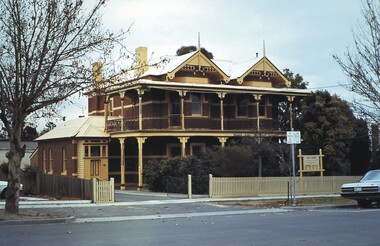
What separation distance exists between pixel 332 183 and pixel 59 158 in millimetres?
20712

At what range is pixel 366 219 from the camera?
16469mm

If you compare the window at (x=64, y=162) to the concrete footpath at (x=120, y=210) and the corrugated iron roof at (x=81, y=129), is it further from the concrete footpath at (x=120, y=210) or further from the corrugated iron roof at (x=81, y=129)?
the concrete footpath at (x=120, y=210)

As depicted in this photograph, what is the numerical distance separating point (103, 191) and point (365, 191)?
37.0ft

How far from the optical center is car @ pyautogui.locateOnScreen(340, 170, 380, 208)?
71.4ft

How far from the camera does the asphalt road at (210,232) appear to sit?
11.9 m

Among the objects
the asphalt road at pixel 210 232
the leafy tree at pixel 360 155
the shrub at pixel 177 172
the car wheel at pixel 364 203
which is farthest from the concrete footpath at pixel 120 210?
the leafy tree at pixel 360 155

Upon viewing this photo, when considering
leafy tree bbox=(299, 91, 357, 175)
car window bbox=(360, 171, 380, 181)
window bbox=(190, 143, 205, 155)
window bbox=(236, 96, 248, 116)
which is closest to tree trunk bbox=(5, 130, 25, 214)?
car window bbox=(360, 171, 380, 181)

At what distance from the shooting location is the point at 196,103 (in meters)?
39.7

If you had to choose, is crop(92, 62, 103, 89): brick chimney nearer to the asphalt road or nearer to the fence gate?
the asphalt road

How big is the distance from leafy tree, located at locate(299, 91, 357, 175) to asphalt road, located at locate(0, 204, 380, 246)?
1947cm

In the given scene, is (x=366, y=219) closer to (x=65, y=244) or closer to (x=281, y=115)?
(x=65, y=244)

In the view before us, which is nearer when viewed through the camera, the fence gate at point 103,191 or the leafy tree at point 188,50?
the fence gate at point 103,191

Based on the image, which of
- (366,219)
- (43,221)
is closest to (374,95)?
(366,219)

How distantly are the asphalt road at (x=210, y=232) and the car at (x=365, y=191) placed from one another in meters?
3.66
